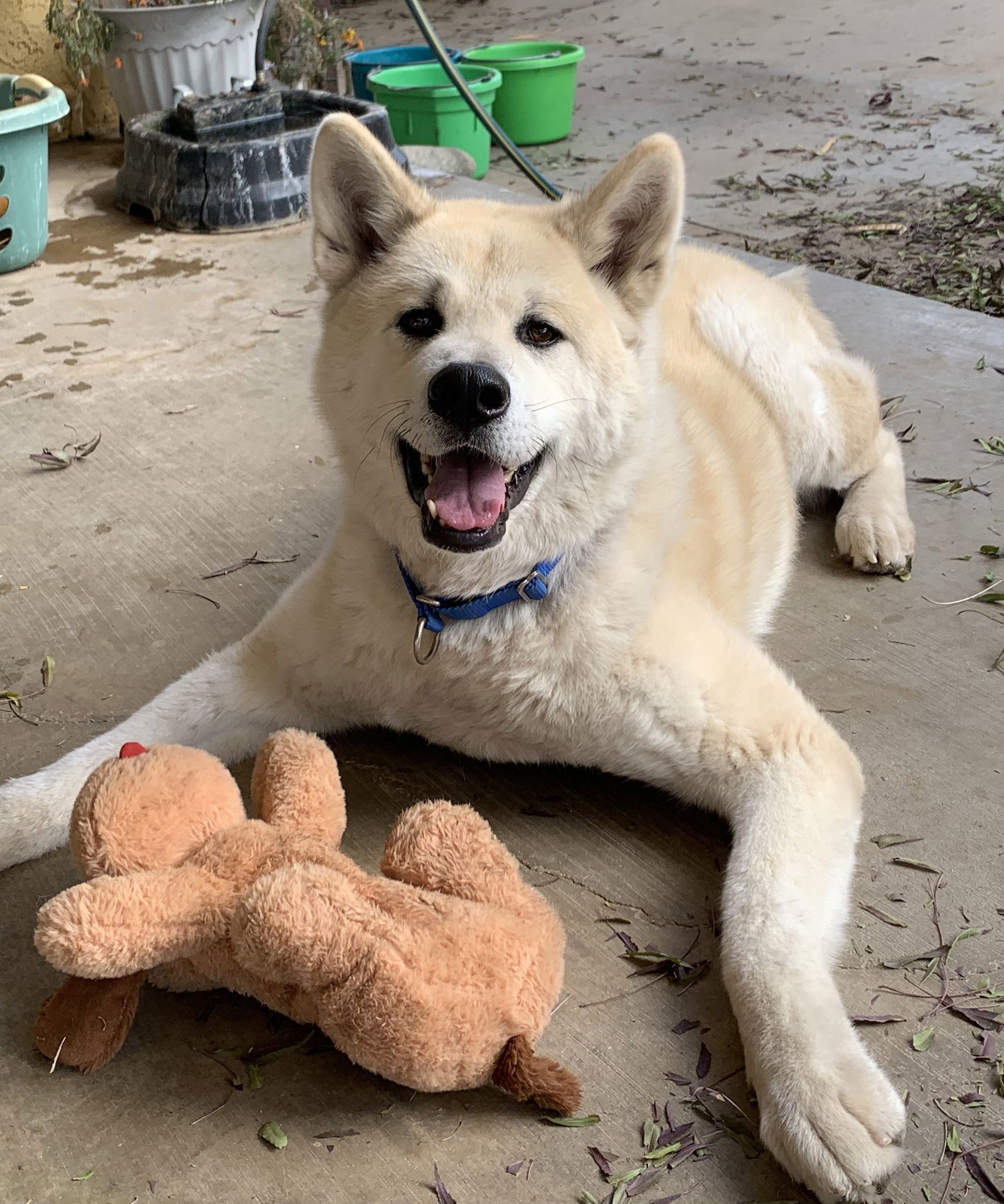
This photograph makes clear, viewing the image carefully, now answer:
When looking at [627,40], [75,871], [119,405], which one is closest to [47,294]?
[119,405]

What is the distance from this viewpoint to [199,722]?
7.63 ft

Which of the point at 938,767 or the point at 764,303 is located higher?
the point at 764,303

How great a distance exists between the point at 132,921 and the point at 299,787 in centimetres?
37

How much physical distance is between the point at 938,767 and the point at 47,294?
437 centimetres

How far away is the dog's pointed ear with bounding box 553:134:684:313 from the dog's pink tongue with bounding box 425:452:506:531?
48 cm

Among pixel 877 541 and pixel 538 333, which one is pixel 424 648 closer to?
pixel 538 333

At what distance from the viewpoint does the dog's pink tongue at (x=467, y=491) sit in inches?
76.4

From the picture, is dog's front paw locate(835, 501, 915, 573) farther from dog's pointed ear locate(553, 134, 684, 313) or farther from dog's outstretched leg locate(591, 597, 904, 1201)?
dog's pointed ear locate(553, 134, 684, 313)

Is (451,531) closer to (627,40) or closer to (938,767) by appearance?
(938,767)

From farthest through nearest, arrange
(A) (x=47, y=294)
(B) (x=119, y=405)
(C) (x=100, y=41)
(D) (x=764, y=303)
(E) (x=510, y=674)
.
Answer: (C) (x=100, y=41)
(A) (x=47, y=294)
(B) (x=119, y=405)
(D) (x=764, y=303)
(E) (x=510, y=674)

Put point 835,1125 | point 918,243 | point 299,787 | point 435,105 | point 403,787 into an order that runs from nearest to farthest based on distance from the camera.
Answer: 1. point 835,1125
2. point 299,787
3. point 403,787
4. point 918,243
5. point 435,105

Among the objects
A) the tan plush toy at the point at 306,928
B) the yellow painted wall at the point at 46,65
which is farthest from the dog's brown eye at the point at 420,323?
the yellow painted wall at the point at 46,65

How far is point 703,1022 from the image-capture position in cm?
180

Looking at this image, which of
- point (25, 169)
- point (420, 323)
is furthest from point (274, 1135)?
point (25, 169)
